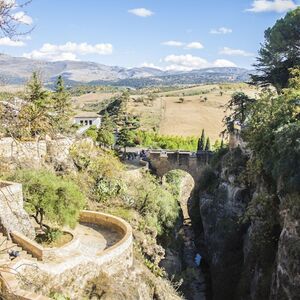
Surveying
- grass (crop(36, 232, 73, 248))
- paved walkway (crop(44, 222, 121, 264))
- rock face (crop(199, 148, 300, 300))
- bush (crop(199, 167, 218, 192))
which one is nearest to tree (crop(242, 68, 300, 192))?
rock face (crop(199, 148, 300, 300))

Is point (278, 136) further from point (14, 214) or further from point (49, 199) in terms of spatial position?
point (14, 214)

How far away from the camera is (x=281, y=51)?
3734 centimetres

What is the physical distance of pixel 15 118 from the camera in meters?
7.86

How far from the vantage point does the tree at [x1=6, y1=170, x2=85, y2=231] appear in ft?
61.1

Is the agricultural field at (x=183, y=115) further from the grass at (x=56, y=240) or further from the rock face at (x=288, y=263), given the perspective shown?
the grass at (x=56, y=240)

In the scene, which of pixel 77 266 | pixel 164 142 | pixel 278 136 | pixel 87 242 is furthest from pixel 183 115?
pixel 77 266

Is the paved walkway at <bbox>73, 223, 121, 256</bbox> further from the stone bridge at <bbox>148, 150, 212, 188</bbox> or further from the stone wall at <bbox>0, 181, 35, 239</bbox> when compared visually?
the stone bridge at <bbox>148, 150, 212, 188</bbox>

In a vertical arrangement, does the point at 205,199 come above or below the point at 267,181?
below

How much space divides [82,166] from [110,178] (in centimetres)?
214

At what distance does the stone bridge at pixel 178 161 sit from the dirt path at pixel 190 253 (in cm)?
510

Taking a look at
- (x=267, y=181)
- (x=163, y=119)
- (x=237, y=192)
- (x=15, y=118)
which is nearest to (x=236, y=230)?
(x=237, y=192)

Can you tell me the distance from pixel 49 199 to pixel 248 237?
41.9ft

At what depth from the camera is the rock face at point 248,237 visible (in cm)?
1922

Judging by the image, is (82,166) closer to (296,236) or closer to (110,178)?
(110,178)
